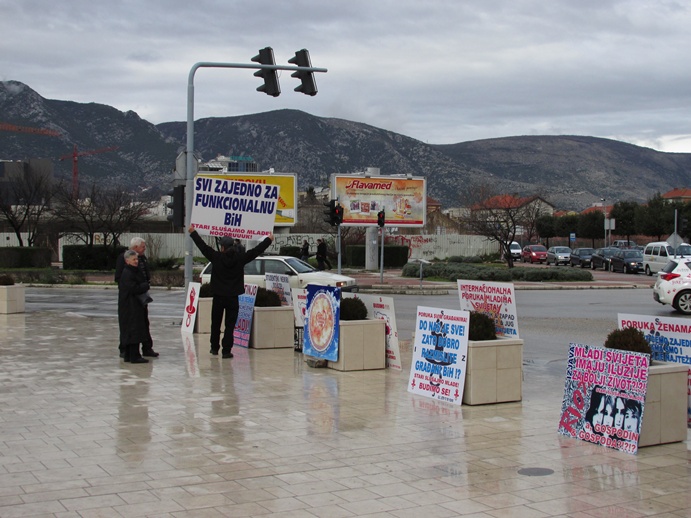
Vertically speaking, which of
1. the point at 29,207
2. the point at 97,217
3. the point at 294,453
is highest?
the point at 29,207

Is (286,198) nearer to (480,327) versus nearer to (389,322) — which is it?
(389,322)

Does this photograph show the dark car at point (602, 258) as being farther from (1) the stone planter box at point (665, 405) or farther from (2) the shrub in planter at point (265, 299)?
(1) the stone planter box at point (665, 405)

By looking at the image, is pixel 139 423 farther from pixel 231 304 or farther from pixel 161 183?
pixel 161 183

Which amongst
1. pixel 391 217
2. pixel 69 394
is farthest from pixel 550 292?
pixel 69 394

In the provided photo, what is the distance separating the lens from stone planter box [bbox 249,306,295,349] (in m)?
14.9

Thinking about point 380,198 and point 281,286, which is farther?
point 380,198

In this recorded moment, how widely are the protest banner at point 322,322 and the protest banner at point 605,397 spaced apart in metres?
4.68

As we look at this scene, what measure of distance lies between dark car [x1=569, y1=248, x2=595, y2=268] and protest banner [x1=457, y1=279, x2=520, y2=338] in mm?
49310

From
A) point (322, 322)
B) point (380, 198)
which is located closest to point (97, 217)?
point (380, 198)

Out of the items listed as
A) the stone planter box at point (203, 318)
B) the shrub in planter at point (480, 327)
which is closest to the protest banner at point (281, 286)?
the stone planter box at point (203, 318)

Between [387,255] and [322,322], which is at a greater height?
[387,255]

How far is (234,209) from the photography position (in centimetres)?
1439

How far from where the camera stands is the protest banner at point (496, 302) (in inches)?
416

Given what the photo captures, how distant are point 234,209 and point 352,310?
3.13 meters
